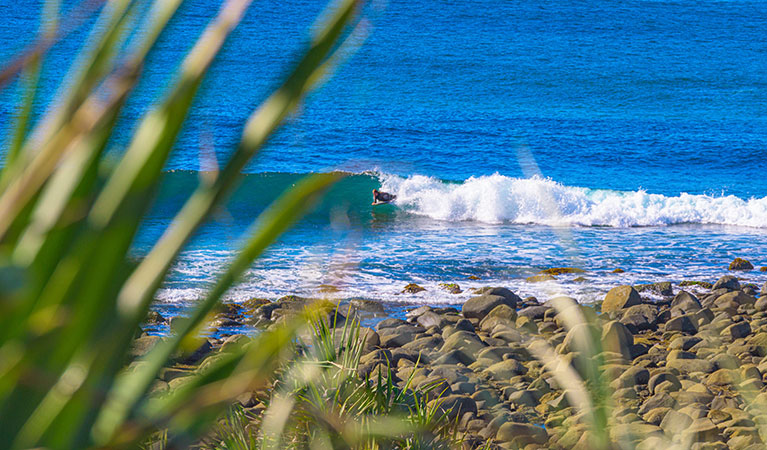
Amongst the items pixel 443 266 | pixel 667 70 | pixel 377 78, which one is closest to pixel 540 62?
pixel 667 70

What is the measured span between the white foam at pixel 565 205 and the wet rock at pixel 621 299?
9.92m

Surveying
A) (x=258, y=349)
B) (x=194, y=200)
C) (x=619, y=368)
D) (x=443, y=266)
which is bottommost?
(x=443, y=266)

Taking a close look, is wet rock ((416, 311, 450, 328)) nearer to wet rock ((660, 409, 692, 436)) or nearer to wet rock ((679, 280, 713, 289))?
wet rock ((660, 409, 692, 436))

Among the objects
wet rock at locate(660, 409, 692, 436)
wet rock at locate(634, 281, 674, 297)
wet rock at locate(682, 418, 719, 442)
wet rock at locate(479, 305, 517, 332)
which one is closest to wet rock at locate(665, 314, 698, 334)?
wet rock at locate(479, 305, 517, 332)

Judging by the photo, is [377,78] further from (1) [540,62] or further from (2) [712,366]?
(2) [712,366]

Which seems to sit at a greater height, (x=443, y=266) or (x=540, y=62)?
(x=540, y=62)

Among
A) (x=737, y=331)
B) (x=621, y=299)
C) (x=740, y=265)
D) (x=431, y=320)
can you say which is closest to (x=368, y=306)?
(x=431, y=320)

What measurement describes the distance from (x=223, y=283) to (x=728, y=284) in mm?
13325

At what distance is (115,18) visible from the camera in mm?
633

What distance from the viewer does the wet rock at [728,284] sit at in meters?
12.5

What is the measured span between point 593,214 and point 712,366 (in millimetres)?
14672

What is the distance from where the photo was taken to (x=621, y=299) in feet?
35.9

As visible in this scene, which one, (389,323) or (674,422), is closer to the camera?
(674,422)

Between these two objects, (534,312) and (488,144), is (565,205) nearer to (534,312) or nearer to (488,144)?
(488,144)
